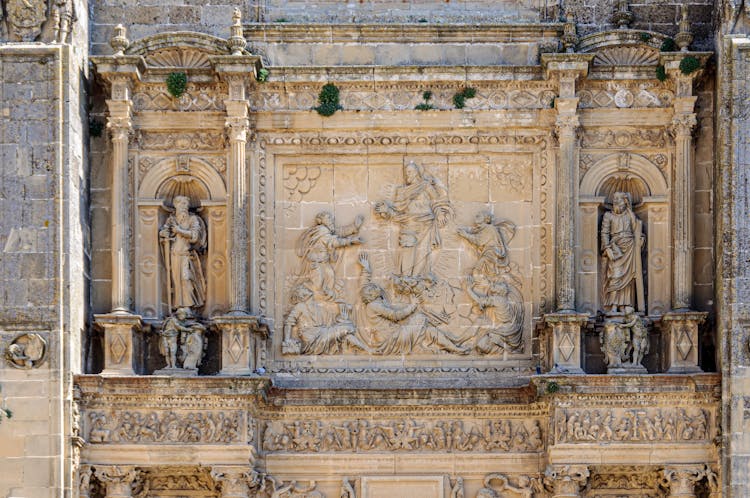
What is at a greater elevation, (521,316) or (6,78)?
(6,78)

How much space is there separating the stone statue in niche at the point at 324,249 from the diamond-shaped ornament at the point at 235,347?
1.09 meters

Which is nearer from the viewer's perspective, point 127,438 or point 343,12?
point 127,438

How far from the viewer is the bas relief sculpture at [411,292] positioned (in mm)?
21688

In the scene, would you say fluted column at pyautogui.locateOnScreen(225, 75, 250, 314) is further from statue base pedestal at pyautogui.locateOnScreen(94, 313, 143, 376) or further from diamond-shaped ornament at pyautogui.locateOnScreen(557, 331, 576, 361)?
diamond-shaped ornament at pyautogui.locateOnScreen(557, 331, 576, 361)

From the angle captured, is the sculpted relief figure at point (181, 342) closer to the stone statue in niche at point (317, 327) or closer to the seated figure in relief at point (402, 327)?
the stone statue in niche at point (317, 327)

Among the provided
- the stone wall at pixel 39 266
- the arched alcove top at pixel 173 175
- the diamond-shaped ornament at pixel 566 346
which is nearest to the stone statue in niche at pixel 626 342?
the diamond-shaped ornament at pixel 566 346

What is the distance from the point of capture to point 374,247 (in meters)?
21.9

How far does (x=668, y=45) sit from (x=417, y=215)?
3370mm

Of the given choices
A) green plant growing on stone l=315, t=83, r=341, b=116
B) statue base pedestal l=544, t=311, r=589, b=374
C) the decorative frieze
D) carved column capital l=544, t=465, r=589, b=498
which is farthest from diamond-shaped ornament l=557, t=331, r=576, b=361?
green plant growing on stone l=315, t=83, r=341, b=116

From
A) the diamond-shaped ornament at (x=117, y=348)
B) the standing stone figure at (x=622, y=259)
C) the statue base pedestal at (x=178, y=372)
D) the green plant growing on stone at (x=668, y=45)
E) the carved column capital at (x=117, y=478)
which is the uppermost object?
the green plant growing on stone at (x=668, y=45)

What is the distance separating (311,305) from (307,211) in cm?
106

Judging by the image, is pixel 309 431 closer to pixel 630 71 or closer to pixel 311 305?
pixel 311 305

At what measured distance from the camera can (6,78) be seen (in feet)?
69.2

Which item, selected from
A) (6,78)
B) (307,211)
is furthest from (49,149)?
(307,211)
